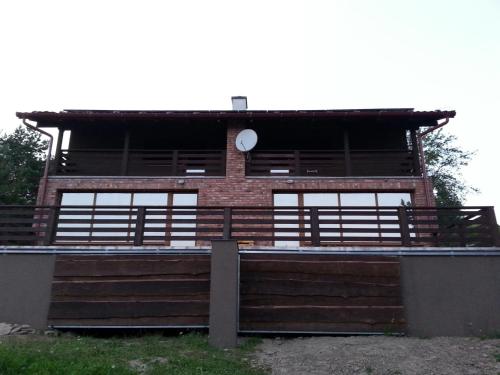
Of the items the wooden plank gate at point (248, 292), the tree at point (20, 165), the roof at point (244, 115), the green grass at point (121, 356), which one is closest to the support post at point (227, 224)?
the wooden plank gate at point (248, 292)

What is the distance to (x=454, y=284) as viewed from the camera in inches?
337

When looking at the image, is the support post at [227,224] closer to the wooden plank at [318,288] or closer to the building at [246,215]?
the building at [246,215]

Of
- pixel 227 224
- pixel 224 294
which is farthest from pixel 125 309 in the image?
pixel 227 224

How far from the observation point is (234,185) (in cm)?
1372

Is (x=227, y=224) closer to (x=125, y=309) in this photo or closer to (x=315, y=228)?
(x=315, y=228)

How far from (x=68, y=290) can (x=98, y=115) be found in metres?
7.40

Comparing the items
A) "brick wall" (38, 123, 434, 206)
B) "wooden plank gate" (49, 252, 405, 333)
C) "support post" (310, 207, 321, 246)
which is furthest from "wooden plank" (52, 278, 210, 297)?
"brick wall" (38, 123, 434, 206)

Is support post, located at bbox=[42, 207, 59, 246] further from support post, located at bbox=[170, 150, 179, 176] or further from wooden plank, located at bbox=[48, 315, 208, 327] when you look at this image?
support post, located at bbox=[170, 150, 179, 176]

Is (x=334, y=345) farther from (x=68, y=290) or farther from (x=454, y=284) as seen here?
(x=68, y=290)

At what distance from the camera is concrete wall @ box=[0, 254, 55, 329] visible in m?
8.52

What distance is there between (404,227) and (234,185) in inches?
235

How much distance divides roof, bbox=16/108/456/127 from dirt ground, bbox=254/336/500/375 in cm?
807

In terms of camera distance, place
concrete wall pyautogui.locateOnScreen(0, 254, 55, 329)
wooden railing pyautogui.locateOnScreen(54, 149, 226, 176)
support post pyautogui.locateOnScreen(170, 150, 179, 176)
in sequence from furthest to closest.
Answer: wooden railing pyautogui.locateOnScreen(54, 149, 226, 176), support post pyautogui.locateOnScreen(170, 150, 179, 176), concrete wall pyautogui.locateOnScreen(0, 254, 55, 329)

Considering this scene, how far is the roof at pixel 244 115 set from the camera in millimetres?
14125
